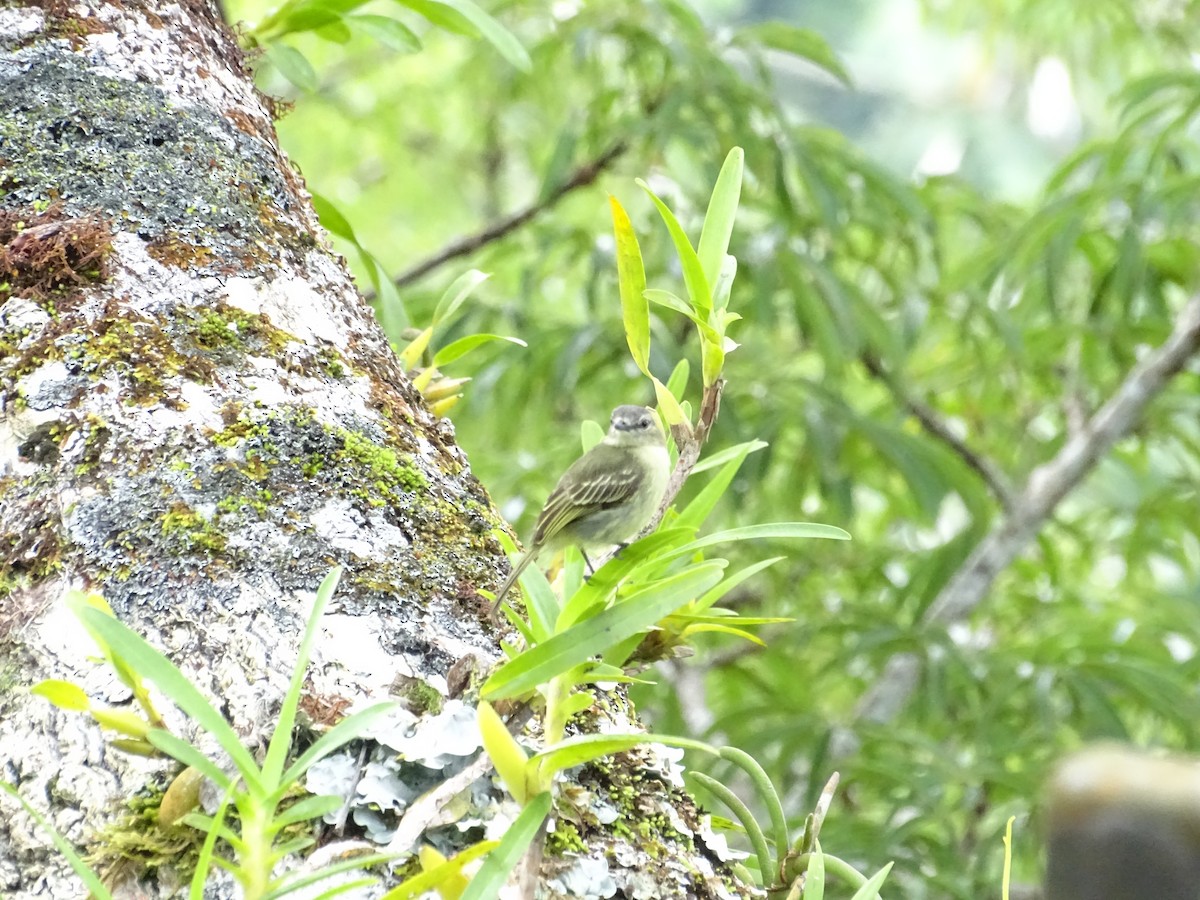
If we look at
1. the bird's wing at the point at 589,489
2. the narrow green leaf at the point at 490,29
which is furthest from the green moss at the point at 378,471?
the narrow green leaf at the point at 490,29

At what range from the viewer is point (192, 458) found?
3.99 feet

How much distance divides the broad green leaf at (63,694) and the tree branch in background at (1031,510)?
291cm

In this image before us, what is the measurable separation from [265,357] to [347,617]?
1.15 ft

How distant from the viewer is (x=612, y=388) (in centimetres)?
387

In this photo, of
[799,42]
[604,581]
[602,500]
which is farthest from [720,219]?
[799,42]

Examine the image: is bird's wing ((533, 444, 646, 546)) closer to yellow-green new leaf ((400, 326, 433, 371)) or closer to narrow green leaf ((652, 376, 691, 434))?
yellow-green new leaf ((400, 326, 433, 371))

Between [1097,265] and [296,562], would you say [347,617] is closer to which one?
[296,562]

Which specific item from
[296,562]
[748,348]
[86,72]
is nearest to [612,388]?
[748,348]

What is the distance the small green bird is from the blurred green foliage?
4.28ft

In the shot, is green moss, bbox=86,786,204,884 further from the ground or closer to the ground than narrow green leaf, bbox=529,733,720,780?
closer to the ground

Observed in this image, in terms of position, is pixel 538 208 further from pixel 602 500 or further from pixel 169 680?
pixel 169 680

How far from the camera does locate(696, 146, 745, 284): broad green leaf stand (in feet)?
4.29

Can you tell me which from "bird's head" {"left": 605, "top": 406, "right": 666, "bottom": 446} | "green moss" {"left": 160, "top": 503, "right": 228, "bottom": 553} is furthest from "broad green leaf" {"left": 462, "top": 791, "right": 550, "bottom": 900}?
"bird's head" {"left": 605, "top": 406, "right": 666, "bottom": 446}

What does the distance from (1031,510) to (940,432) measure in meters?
0.38
